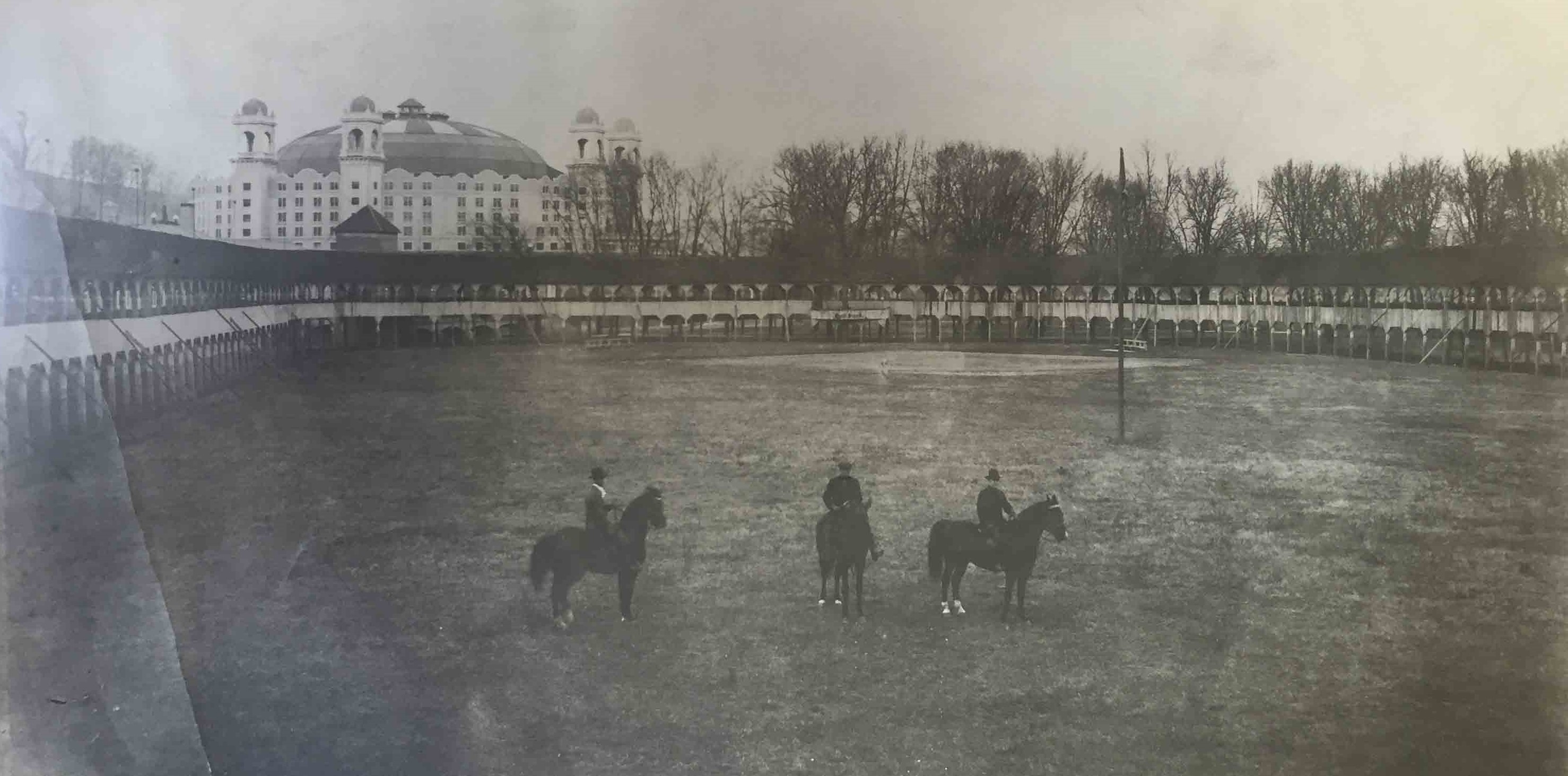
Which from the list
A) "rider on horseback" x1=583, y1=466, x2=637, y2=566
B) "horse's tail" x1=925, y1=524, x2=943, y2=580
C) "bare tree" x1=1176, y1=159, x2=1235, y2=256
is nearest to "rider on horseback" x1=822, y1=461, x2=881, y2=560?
"horse's tail" x1=925, y1=524, x2=943, y2=580

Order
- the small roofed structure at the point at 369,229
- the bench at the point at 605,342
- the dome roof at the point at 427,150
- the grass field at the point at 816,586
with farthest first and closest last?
the bench at the point at 605,342 < the small roofed structure at the point at 369,229 < the dome roof at the point at 427,150 < the grass field at the point at 816,586

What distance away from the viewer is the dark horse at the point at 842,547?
11.5 ft

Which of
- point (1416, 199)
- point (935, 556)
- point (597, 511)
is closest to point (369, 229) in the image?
point (597, 511)

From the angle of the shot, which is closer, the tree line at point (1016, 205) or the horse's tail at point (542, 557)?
the horse's tail at point (542, 557)

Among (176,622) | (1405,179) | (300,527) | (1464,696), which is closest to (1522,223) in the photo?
(1405,179)

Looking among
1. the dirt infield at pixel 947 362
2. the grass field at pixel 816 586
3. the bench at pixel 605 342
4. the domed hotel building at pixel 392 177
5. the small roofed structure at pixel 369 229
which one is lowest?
the grass field at pixel 816 586

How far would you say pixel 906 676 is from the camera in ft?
10.3

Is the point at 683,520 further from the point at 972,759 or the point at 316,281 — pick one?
the point at 316,281

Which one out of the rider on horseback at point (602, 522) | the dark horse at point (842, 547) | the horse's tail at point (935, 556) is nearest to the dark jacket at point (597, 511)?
the rider on horseback at point (602, 522)

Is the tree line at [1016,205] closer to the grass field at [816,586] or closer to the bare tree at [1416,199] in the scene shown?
the bare tree at [1416,199]

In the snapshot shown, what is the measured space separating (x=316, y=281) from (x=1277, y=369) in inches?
203

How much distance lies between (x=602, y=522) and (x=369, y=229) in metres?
1.61

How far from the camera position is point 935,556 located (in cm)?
352

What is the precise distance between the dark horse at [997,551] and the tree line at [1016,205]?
65.7 inches
